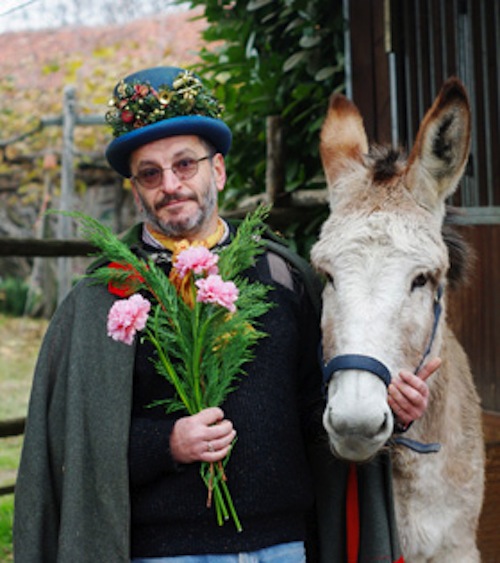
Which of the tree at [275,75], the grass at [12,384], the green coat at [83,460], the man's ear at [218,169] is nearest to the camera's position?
the green coat at [83,460]

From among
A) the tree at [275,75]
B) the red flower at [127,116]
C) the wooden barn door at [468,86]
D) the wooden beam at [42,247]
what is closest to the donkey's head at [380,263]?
the red flower at [127,116]

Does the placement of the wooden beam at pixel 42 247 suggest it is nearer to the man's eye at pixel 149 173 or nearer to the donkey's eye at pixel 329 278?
the man's eye at pixel 149 173

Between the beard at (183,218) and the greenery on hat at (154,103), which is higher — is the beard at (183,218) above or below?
below

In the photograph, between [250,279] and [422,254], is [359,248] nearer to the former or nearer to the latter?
[422,254]

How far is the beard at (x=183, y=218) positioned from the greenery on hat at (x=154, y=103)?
0.21 metres

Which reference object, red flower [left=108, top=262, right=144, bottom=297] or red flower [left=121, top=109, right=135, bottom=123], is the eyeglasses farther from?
red flower [left=108, top=262, right=144, bottom=297]

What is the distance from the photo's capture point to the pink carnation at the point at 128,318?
7.14 feet

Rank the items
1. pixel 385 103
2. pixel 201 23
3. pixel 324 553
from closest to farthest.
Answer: pixel 324 553, pixel 385 103, pixel 201 23

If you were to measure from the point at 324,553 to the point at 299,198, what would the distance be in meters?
3.30

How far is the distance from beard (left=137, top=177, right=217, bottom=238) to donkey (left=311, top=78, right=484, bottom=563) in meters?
0.35

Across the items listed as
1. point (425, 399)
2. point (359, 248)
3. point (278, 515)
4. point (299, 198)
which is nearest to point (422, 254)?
point (359, 248)

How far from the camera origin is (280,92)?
18.4 ft

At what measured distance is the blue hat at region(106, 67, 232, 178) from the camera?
7.96 feet


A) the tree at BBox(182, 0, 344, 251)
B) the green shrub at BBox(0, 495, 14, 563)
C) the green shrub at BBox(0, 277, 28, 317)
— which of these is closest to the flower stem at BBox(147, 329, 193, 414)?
the green shrub at BBox(0, 495, 14, 563)
